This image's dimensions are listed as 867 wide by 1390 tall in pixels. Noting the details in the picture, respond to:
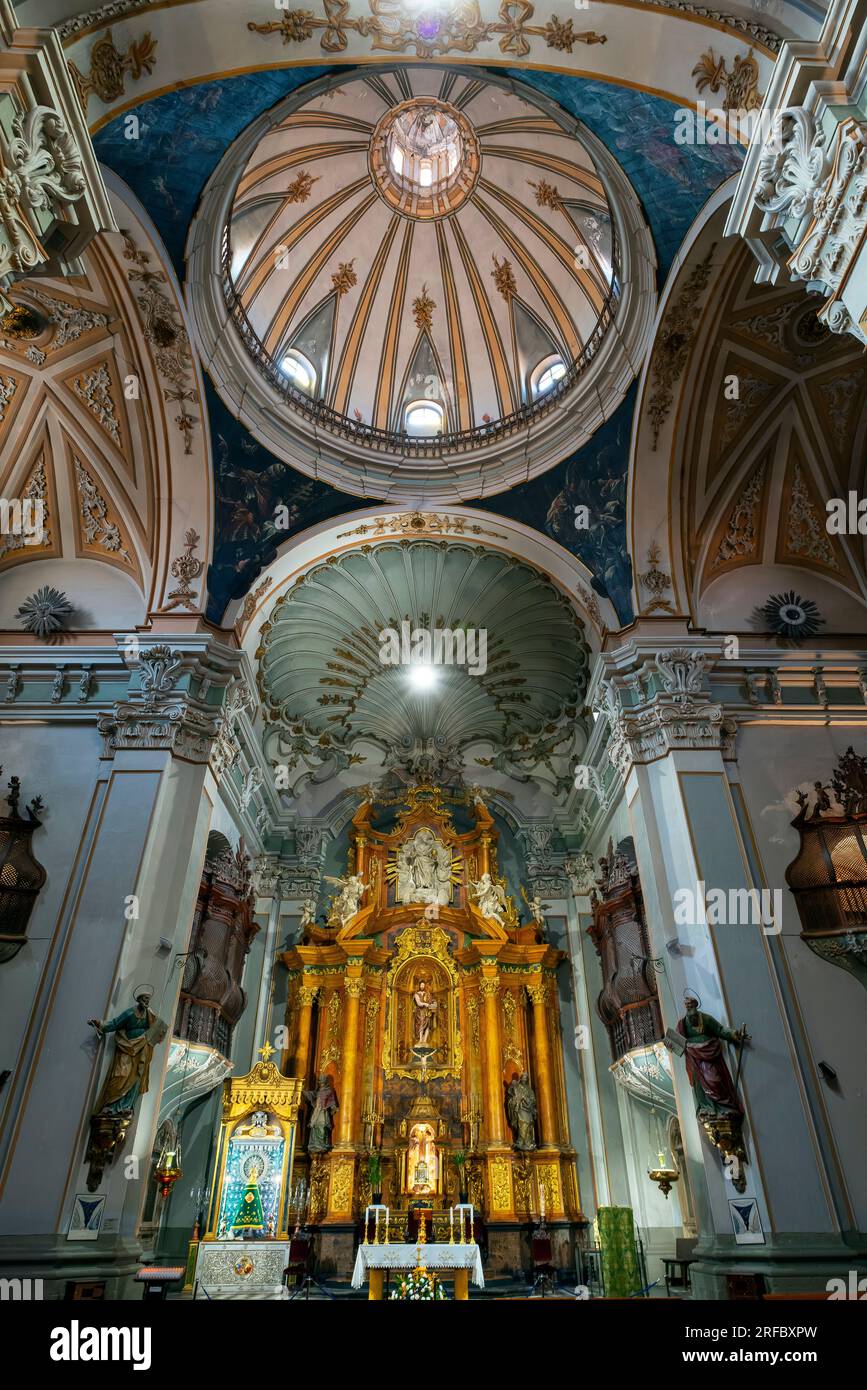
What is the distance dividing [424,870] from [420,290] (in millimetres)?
12265

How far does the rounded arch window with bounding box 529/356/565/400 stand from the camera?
15.3 metres

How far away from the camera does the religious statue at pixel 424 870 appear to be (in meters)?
16.6

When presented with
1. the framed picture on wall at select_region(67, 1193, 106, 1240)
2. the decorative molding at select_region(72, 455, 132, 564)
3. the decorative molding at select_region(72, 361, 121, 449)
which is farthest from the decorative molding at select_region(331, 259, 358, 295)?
the framed picture on wall at select_region(67, 1193, 106, 1240)

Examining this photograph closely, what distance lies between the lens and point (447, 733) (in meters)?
18.0

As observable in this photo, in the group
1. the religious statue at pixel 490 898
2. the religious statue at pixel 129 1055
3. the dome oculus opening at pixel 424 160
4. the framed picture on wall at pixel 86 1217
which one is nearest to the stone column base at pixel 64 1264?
the framed picture on wall at pixel 86 1217

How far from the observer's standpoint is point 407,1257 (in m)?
9.62

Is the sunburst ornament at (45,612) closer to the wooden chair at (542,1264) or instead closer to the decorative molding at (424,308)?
the decorative molding at (424,308)

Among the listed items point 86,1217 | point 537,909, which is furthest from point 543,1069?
point 86,1217

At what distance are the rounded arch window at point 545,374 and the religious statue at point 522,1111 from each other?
41.3 feet

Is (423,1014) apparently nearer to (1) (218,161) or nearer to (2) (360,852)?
(2) (360,852)

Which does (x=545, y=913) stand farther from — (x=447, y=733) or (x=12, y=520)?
(x=12, y=520)

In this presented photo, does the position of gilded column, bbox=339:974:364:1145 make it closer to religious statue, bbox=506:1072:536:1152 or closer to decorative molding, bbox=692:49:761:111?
religious statue, bbox=506:1072:536:1152
